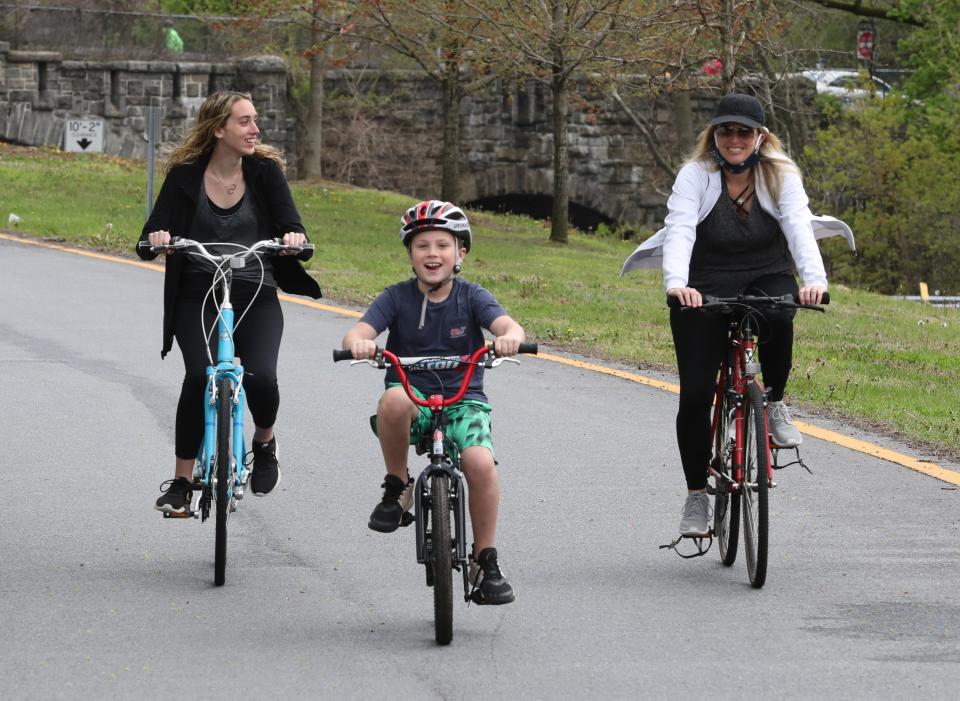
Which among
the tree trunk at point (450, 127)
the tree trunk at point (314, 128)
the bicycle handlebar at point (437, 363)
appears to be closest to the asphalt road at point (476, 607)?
the bicycle handlebar at point (437, 363)

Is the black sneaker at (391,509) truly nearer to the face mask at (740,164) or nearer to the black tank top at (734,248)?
the black tank top at (734,248)

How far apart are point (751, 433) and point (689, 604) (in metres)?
0.66

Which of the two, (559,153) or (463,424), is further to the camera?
(559,153)

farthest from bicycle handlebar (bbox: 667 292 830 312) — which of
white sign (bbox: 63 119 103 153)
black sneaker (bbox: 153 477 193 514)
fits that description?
white sign (bbox: 63 119 103 153)

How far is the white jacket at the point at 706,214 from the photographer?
20.8 ft

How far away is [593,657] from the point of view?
5.48 metres

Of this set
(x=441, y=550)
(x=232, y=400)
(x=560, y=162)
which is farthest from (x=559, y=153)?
(x=441, y=550)

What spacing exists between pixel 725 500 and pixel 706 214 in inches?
41.4

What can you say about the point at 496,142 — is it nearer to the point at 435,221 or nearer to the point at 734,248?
the point at 734,248

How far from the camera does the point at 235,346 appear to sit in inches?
267

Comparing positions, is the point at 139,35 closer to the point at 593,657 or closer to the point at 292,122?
the point at 292,122

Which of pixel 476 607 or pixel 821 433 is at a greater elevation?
pixel 821 433

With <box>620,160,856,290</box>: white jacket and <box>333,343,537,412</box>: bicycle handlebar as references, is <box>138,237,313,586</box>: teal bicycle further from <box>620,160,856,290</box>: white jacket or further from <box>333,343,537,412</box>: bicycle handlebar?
<box>620,160,856,290</box>: white jacket

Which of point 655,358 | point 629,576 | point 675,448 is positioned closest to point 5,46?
point 655,358
